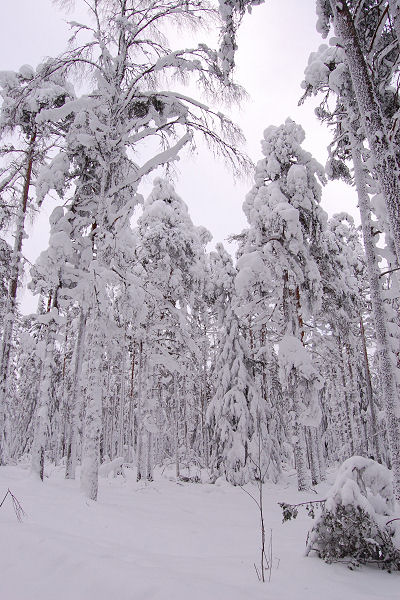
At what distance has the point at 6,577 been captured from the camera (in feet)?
8.48

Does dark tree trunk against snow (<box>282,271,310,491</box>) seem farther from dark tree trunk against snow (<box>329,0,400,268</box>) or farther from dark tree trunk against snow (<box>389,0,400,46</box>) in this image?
dark tree trunk against snow (<box>389,0,400,46</box>)

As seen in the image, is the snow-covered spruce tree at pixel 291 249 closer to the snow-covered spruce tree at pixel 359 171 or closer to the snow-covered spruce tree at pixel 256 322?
the snow-covered spruce tree at pixel 256 322

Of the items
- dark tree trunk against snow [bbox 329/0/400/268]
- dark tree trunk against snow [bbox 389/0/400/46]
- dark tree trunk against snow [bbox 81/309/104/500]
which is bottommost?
dark tree trunk against snow [bbox 81/309/104/500]

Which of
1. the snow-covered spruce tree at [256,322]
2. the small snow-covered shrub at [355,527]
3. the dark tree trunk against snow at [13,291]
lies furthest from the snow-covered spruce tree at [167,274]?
the small snow-covered shrub at [355,527]

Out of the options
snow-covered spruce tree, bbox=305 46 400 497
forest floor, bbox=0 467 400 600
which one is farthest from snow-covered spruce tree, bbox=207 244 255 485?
forest floor, bbox=0 467 400 600

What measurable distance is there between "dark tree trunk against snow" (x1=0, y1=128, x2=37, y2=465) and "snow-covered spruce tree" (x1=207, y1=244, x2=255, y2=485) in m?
7.40

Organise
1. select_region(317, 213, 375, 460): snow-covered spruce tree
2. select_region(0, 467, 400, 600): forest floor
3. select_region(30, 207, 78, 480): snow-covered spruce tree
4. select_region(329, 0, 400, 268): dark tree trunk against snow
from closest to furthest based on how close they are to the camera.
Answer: select_region(0, 467, 400, 600): forest floor, select_region(329, 0, 400, 268): dark tree trunk against snow, select_region(30, 207, 78, 480): snow-covered spruce tree, select_region(317, 213, 375, 460): snow-covered spruce tree

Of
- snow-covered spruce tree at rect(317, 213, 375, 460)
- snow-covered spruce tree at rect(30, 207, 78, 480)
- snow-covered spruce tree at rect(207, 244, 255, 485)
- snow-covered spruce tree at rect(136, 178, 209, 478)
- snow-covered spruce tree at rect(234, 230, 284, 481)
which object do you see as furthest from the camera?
snow-covered spruce tree at rect(136, 178, 209, 478)

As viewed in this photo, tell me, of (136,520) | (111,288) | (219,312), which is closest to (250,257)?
(219,312)

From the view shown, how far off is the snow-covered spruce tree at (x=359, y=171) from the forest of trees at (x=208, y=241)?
36 mm

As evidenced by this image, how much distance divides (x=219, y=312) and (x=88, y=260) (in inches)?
341

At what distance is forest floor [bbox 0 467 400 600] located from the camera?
101 inches

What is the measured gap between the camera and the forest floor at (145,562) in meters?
2.56

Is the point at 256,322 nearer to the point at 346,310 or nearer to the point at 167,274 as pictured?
the point at 346,310
